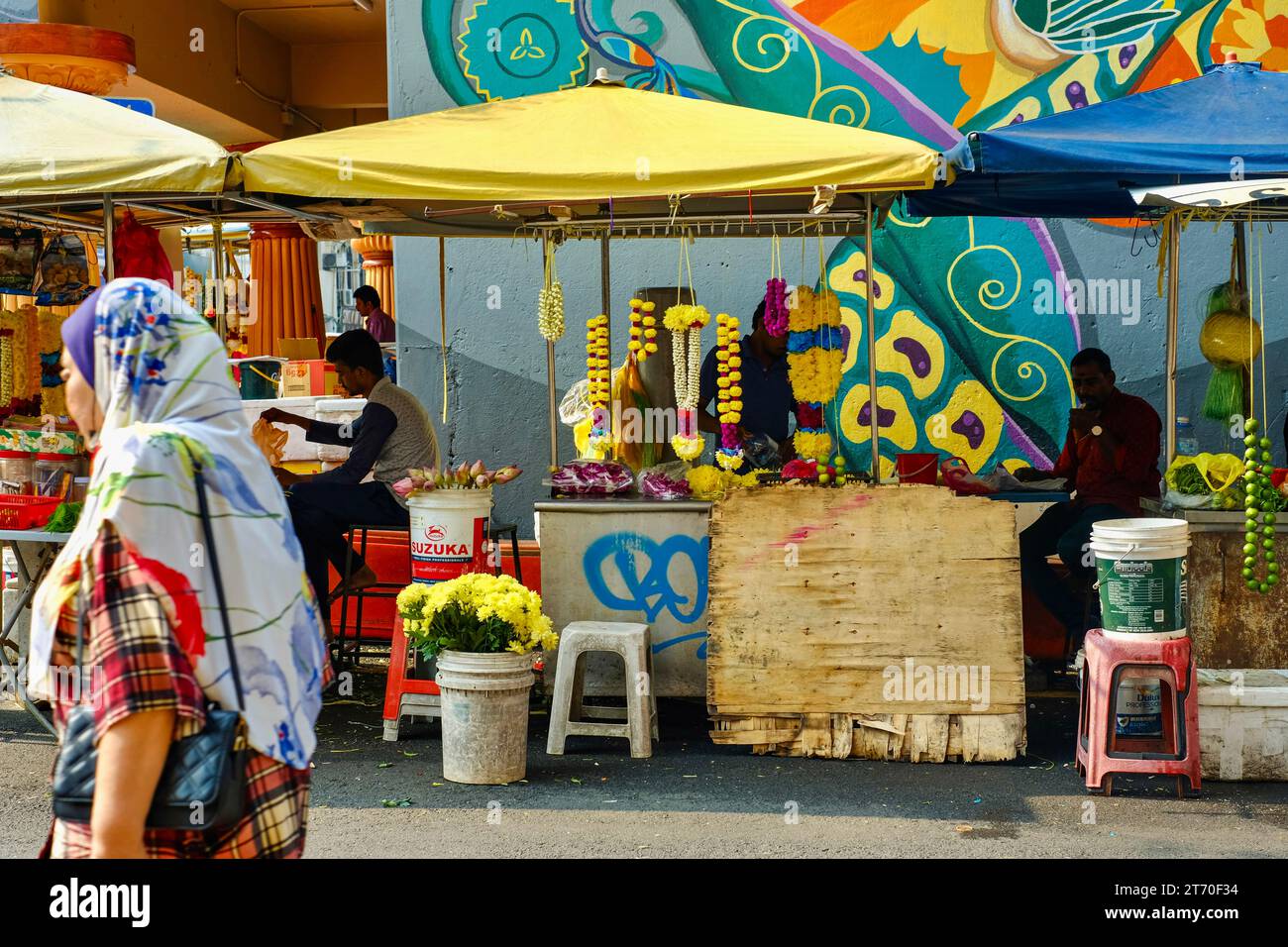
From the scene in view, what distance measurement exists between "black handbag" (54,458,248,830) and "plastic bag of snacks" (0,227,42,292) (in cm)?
600

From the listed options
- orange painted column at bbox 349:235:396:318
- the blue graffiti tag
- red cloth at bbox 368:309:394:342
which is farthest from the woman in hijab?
orange painted column at bbox 349:235:396:318

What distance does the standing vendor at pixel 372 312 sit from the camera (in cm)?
1334

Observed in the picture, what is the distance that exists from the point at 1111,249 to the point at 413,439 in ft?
16.6

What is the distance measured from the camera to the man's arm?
7555mm

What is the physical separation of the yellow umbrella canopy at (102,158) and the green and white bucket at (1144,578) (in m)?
4.22

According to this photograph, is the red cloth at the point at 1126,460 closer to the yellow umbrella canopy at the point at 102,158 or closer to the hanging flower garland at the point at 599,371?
the hanging flower garland at the point at 599,371

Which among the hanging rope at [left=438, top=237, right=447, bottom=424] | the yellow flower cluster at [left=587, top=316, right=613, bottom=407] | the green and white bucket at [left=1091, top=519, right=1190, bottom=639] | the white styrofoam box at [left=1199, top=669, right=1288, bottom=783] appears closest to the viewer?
the green and white bucket at [left=1091, top=519, right=1190, bottom=639]

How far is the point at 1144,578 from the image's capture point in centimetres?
554

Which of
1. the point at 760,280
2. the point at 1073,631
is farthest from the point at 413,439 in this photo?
the point at 1073,631

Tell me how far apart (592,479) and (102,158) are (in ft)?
→ 8.91

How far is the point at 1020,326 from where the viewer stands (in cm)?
948

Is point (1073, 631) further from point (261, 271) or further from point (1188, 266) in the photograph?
point (261, 271)


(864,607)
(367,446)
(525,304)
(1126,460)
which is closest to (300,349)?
(525,304)

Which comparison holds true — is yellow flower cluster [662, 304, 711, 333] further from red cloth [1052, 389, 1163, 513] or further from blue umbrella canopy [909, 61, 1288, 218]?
red cloth [1052, 389, 1163, 513]
